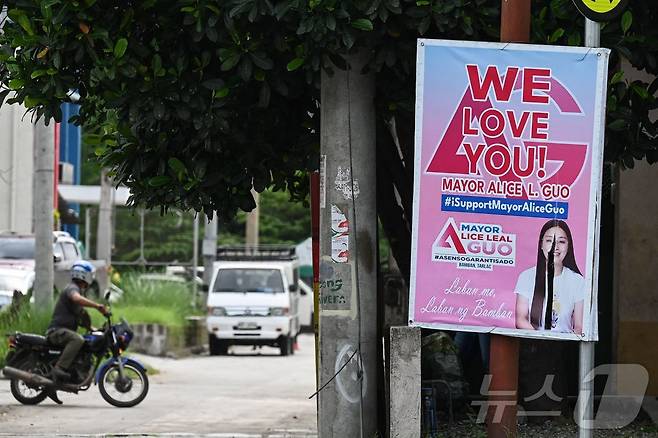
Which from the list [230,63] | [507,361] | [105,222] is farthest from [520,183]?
[105,222]

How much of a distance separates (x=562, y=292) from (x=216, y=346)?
66.6 feet

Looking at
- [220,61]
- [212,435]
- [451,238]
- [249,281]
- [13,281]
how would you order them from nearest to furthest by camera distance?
1. [451,238]
2. [220,61]
3. [212,435]
4. [13,281]
5. [249,281]

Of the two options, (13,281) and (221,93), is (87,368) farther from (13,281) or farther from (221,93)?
(13,281)

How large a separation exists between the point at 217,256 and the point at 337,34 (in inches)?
951

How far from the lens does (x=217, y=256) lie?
107 ft

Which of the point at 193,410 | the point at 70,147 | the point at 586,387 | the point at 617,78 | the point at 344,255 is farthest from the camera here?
the point at 70,147

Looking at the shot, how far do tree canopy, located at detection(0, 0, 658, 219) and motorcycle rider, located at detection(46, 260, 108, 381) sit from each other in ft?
17.7

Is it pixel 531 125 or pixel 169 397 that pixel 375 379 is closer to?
pixel 531 125

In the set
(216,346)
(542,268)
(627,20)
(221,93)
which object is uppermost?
(627,20)

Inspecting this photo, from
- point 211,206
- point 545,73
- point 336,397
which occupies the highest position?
point 545,73

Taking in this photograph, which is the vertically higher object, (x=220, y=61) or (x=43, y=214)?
(x=220, y=61)

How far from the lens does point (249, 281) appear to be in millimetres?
29078

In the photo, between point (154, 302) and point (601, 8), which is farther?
point (154, 302)

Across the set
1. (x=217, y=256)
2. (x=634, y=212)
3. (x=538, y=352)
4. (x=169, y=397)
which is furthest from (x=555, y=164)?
(x=217, y=256)
